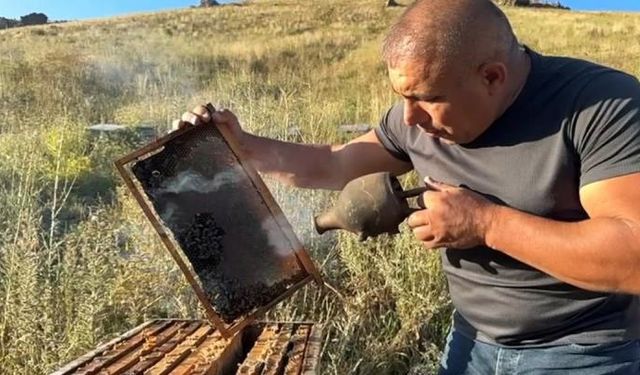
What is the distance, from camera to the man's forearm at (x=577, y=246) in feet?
5.59

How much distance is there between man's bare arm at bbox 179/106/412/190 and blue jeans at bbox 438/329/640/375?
0.68 meters

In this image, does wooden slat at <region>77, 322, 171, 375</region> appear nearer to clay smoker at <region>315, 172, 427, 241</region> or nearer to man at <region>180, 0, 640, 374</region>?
clay smoker at <region>315, 172, 427, 241</region>

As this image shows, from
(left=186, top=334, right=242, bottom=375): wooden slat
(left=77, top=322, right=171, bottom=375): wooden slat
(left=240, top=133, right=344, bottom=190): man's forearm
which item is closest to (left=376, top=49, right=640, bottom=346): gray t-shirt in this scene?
(left=240, top=133, right=344, bottom=190): man's forearm

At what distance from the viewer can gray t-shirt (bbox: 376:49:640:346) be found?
181cm

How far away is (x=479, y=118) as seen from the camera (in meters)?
1.96

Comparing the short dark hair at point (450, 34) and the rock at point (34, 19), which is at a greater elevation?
the rock at point (34, 19)

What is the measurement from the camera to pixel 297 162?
8.45ft

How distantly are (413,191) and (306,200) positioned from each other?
270cm

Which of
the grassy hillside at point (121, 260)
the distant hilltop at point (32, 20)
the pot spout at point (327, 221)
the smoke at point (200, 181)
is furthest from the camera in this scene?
the distant hilltop at point (32, 20)

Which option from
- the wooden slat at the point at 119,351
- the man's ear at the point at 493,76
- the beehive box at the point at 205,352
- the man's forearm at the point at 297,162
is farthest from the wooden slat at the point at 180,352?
the man's ear at the point at 493,76

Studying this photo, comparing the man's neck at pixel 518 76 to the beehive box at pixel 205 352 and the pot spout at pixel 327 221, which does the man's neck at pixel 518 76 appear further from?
the beehive box at pixel 205 352

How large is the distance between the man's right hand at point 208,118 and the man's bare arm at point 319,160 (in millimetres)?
95

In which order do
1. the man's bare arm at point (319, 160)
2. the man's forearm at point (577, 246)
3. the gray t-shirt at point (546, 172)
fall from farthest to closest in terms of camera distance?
1. the man's bare arm at point (319, 160)
2. the gray t-shirt at point (546, 172)
3. the man's forearm at point (577, 246)

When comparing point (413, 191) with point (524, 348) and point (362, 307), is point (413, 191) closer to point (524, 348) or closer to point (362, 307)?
point (524, 348)
